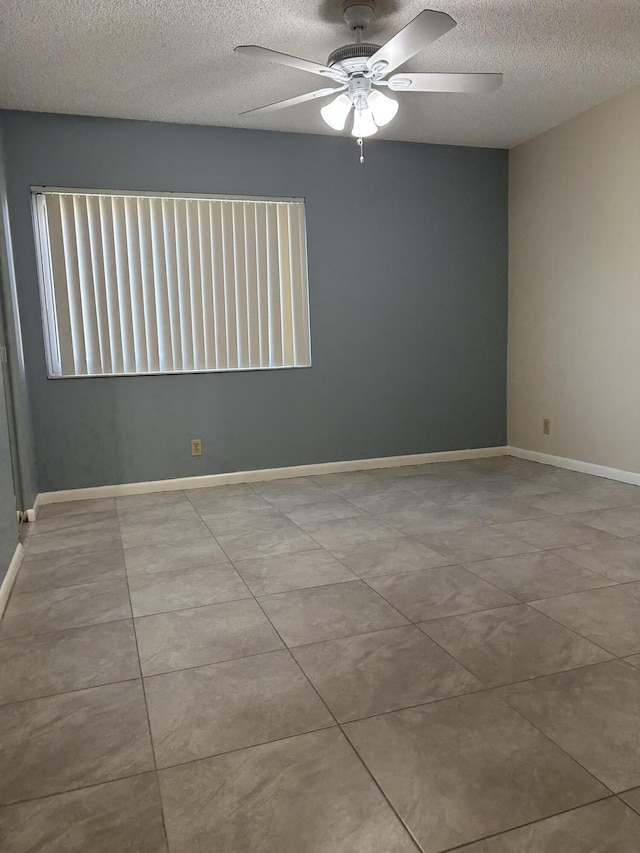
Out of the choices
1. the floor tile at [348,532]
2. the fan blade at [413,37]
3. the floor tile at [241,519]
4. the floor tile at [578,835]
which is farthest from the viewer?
the floor tile at [241,519]

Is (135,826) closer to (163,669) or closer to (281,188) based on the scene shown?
(163,669)

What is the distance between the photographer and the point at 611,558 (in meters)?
2.82

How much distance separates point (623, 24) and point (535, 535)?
2.53 metres

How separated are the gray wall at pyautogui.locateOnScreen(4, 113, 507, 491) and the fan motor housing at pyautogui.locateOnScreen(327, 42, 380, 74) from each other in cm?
179

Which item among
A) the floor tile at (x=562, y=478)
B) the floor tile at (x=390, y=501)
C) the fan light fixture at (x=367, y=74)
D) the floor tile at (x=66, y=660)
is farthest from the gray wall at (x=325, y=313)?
the floor tile at (x=66, y=660)

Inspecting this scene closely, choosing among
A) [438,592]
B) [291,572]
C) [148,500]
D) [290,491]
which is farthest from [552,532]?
[148,500]

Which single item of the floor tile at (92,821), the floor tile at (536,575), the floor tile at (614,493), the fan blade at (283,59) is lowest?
the floor tile at (614,493)

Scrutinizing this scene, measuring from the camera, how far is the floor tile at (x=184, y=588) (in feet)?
8.11

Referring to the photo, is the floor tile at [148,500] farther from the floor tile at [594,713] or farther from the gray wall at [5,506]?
the floor tile at [594,713]

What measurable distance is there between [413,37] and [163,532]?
2.63 m

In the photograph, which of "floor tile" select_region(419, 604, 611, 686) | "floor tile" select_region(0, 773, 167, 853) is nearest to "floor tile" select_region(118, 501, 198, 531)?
"floor tile" select_region(419, 604, 611, 686)

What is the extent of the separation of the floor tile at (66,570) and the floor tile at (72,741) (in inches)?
38.9

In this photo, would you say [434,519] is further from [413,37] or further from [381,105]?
[413,37]

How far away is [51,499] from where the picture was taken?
13.9 ft
